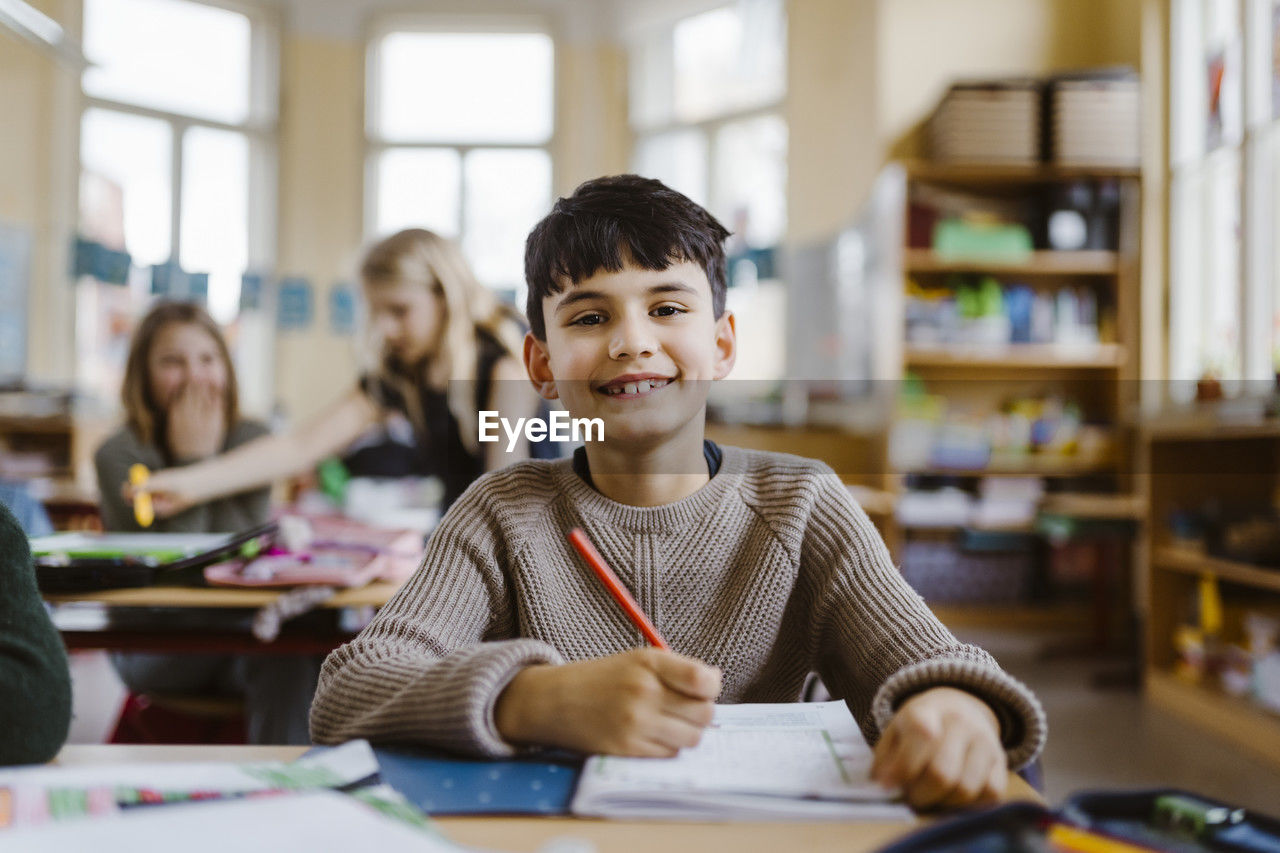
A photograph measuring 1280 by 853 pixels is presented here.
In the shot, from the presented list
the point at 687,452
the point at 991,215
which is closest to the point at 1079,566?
the point at 991,215

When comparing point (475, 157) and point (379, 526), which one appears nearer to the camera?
point (379, 526)

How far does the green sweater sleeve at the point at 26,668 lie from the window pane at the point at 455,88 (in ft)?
14.6

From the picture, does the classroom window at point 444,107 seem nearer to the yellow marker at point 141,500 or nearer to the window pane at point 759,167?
the window pane at point 759,167

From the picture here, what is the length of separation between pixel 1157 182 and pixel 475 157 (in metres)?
3.35

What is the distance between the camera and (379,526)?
5.72 feet

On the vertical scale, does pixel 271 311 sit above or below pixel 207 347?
above

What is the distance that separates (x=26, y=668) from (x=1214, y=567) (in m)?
3.03

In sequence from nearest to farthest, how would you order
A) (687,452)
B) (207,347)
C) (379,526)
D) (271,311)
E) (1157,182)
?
(687,452)
(379,526)
(207,347)
(1157,182)
(271,311)

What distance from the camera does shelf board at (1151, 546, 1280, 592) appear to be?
2574 millimetres

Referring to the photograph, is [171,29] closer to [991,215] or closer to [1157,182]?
[991,215]

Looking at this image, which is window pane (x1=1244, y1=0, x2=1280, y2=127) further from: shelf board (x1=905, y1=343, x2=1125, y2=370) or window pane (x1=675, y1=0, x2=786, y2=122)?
window pane (x1=675, y1=0, x2=786, y2=122)

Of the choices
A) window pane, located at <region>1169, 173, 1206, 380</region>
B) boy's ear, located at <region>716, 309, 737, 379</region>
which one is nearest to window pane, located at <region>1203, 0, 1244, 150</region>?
window pane, located at <region>1169, 173, 1206, 380</region>

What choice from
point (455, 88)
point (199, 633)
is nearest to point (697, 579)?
point (199, 633)

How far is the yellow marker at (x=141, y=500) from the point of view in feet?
5.93
